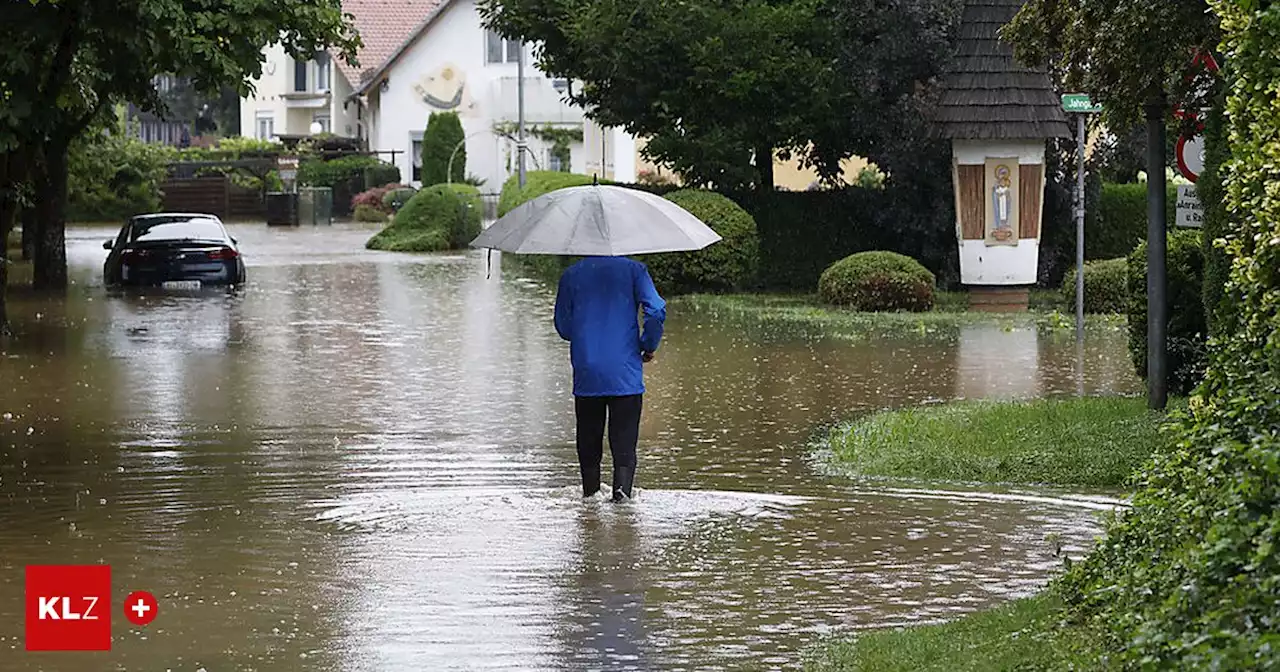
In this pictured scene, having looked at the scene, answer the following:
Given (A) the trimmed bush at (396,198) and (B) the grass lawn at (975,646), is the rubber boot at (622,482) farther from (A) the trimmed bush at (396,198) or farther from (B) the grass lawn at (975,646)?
(A) the trimmed bush at (396,198)

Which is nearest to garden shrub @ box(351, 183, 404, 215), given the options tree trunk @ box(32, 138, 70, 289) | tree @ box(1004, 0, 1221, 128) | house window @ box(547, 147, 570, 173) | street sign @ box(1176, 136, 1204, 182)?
house window @ box(547, 147, 570, 173)

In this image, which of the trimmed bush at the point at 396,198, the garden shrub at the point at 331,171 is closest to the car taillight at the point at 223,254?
the trimmed bush at the point at 396,198

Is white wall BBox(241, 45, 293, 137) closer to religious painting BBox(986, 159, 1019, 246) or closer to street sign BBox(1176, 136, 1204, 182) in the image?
religious painting BBox(986, 159, 1019, 246)

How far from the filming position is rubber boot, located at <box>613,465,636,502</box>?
11852mm

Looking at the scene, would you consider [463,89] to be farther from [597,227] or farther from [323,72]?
[597,227]

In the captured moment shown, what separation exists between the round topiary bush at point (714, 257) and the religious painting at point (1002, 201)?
3.42 meters

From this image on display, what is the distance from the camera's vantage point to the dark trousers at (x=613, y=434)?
1171cm

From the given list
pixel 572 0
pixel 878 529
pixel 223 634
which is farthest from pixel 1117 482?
pixel 572 0

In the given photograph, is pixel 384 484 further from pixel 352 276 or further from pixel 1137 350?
pixel 352 276

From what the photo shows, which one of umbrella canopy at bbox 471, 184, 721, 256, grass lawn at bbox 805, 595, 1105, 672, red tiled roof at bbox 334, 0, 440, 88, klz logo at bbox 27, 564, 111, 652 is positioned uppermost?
red tiled roof at bbox 334, 0, 440, 88

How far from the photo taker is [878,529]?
11133 mm

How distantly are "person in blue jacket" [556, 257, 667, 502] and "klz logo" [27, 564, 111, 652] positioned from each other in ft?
9.72

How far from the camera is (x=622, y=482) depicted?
1188 cm

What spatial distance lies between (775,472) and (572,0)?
18.3 m
